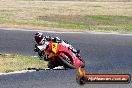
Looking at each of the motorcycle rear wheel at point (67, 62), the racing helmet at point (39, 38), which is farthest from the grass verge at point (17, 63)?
the racing helmet at point (39, 38)

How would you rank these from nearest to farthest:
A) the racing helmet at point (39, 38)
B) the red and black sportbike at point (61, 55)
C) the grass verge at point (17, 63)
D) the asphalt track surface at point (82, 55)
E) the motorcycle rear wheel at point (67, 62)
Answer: the racing helmet at point (39, 38)
the red and black sportbike at point (61, 55)
the motorcycle rear wheel at point (67, 62)
the asphalt track surface at point (82, 55)
the grass verge at point (17, 63)

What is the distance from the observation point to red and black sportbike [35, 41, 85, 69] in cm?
991

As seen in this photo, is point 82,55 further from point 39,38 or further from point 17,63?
point 39,38

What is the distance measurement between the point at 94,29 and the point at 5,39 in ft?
29.3

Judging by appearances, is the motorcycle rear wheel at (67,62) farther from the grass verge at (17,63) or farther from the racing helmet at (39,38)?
the grass verge at (17,63)

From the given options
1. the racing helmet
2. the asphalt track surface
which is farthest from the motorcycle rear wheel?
the asphalt track surface

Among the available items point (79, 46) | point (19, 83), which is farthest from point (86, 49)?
point (19, 83)

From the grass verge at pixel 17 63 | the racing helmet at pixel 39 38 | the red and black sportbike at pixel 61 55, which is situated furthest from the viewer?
the grass verge at pixel 17 63

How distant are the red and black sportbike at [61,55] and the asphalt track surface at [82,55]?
112cm

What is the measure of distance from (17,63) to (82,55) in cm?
405

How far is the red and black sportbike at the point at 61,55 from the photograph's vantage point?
32.5 ft

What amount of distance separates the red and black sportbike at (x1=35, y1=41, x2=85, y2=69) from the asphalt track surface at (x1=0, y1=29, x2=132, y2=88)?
1121 mm

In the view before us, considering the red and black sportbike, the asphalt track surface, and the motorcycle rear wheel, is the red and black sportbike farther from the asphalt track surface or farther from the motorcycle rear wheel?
the asphalt track surface

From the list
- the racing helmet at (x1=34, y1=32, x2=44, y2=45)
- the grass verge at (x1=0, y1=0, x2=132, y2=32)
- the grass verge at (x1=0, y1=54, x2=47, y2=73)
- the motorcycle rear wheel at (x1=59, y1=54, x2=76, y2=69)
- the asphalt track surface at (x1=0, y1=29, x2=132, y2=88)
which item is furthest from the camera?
the grass verge at (x1=0, y1=0, x2=132, y2=32)
